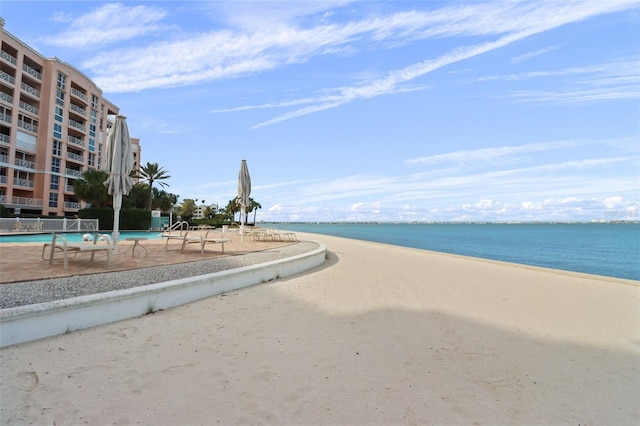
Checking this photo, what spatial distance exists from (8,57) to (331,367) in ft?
141

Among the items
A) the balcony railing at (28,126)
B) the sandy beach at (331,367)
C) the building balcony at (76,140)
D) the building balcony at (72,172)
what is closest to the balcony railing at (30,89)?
the balcony railing at (28,126)

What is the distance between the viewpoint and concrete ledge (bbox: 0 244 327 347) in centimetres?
367

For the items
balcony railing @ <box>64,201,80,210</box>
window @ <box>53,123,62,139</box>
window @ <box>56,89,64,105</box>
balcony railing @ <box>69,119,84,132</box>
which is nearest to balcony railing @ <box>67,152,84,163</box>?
window @ <box>53,123,62,139</box>

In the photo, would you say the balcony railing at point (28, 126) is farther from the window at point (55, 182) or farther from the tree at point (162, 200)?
the tree at point (162, 200)

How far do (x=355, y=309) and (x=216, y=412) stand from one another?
133 inches

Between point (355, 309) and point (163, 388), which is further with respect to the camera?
point (355, 309)

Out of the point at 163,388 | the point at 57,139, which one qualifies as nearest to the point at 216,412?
the point at 163,388

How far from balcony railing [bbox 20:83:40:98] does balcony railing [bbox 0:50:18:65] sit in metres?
2.16

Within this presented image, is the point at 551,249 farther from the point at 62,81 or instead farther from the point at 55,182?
the point at 62,81

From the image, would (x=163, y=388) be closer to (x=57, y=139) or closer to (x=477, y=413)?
(x=477, y=413)

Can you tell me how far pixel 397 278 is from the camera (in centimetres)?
895

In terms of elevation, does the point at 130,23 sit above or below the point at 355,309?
above

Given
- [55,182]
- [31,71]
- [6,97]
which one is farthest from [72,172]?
[31,71]

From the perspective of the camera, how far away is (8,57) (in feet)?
103
